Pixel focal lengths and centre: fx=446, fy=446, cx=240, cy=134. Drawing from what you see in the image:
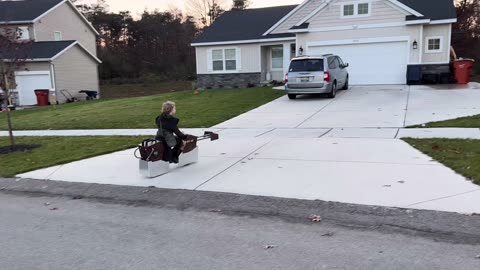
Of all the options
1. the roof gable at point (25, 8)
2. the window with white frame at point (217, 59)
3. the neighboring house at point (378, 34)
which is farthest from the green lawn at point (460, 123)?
the roof gable at point (25, 8)

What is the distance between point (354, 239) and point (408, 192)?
1745 millimetres

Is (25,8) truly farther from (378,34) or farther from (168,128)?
(168,128)

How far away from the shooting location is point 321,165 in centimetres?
784

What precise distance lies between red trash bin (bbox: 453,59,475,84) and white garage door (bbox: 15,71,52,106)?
2514 cm

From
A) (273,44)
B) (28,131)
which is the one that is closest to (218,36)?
(273,44)

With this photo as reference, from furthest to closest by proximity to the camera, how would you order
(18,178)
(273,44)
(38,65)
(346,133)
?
(38,65) < (273,44) < (346,133) < (18,178)

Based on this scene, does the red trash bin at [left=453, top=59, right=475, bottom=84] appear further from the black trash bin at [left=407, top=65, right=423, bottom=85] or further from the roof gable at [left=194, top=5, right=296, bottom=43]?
the roof gable at [left=194, top=5, right=296, bottom=43]

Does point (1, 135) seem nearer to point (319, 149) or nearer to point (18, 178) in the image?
point (18, 178)

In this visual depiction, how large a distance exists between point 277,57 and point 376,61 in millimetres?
7248

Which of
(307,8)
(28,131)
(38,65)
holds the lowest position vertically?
(28,131)

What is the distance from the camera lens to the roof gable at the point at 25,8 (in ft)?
110

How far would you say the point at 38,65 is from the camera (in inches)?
Answer: 1202

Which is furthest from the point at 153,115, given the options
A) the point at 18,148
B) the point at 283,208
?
the point at 283,208

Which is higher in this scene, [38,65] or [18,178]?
[38,65]
